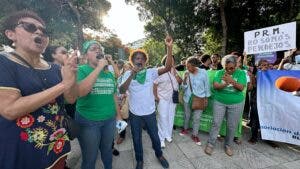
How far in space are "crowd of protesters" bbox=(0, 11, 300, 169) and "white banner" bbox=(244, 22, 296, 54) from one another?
0.31 m

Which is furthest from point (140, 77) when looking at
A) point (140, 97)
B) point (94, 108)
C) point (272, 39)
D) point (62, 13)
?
point (62, 13)

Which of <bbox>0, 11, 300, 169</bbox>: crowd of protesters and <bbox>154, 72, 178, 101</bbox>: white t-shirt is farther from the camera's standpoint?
<bbox>154, 72, 178, 101</bbox>: white t-shirt

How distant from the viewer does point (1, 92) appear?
159 centimetres

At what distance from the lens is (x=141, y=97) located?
390cm

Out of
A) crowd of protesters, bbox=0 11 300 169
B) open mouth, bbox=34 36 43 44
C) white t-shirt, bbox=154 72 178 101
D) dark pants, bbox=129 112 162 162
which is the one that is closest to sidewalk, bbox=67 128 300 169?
crowd of protesters, bbox=0 11 300 169

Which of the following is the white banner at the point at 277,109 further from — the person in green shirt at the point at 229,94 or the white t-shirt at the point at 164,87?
the white t-shirt at the point at 164,87

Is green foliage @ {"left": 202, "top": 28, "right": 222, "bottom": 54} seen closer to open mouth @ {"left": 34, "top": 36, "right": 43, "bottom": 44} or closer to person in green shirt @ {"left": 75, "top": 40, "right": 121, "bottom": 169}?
person in green shirt @ {"left": 75, "top": 40, "right": 121, "bottom": 169}

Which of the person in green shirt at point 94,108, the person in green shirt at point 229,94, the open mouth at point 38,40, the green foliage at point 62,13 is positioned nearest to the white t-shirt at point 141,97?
the person in green shirt at point 94,108

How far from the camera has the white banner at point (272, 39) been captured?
5.14 meters

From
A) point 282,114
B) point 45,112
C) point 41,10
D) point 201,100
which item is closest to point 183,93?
point 201,100

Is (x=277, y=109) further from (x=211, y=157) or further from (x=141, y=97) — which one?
(x=141, y=97)

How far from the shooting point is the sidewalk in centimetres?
423

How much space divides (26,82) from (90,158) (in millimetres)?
1615

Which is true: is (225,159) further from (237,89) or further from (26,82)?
(26,82)
